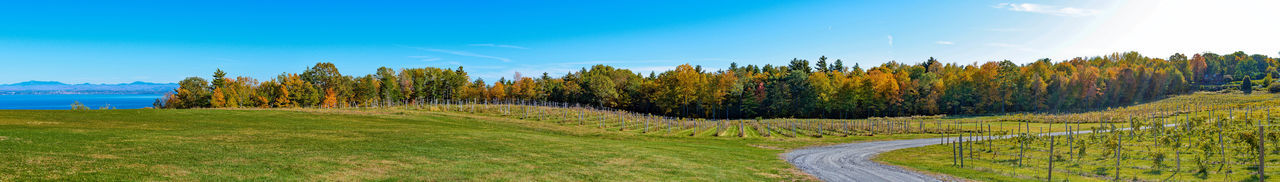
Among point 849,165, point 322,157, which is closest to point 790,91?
point 849,165

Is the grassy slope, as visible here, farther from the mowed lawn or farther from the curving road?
the curving road

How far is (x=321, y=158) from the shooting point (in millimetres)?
15969

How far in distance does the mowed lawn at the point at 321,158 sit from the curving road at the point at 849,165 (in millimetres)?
1149

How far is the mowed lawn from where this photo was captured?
41.4ft

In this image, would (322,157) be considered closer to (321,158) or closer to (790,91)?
(321,158)

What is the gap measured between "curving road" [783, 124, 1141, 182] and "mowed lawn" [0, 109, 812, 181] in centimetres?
115

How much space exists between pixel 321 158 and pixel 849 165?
62.6ft

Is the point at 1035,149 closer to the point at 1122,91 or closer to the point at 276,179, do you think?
the point at 276,179

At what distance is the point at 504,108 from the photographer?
57.9 metres

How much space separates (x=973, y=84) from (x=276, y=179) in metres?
101

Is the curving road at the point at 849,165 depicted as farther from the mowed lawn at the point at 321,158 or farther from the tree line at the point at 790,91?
the tree line at the point at 790,91

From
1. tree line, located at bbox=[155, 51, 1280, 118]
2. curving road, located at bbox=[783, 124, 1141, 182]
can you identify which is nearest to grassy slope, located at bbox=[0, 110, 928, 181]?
curving road, located at bbox=[783, 124, 1141, 182]

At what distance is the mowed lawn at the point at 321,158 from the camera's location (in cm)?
1263

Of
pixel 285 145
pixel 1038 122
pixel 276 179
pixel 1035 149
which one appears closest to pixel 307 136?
pixel 285 145
